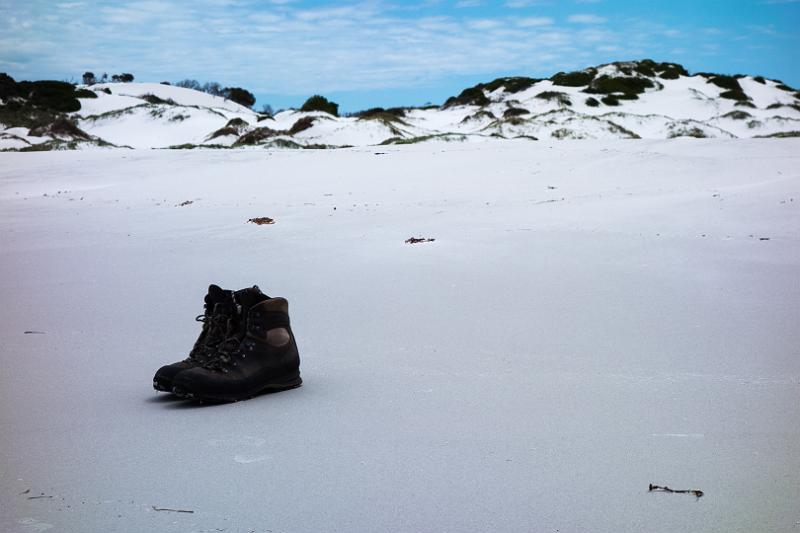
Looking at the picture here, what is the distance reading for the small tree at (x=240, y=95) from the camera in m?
53.5

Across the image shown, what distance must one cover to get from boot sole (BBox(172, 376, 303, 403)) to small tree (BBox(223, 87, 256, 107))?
51.8 m

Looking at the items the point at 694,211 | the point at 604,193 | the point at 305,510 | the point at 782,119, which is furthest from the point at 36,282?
the point at 782,119

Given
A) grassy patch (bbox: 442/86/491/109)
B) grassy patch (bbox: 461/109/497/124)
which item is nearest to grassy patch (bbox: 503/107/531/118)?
grassy patch (bbox: 461/109/497/124)

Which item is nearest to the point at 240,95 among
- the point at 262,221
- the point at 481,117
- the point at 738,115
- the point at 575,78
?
the point at 575,78

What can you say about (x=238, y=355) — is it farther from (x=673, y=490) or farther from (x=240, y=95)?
(x=240, y=95)

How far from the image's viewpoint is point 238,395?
2762 millimetres

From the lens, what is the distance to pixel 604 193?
827cm

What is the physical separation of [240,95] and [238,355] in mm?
52985

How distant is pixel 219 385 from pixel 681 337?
181cm

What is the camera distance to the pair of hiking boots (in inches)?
106

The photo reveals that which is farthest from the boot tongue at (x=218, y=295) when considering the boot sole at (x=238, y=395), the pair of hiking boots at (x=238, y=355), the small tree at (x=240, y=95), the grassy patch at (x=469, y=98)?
the small tree at (x=240, y=95)

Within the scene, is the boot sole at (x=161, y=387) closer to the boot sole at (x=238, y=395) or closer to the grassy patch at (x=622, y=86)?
the boot sole at (x=238, y=395)

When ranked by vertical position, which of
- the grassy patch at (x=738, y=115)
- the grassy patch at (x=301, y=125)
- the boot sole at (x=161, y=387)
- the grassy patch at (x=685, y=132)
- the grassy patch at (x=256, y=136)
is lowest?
the boot sole at (x=161, y=387)

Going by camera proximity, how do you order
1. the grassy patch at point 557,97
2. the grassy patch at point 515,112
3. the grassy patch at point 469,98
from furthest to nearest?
the grassy patch at point 469,98 < the grassy patch at point 557,97 < the grassy patch at point 515,112
